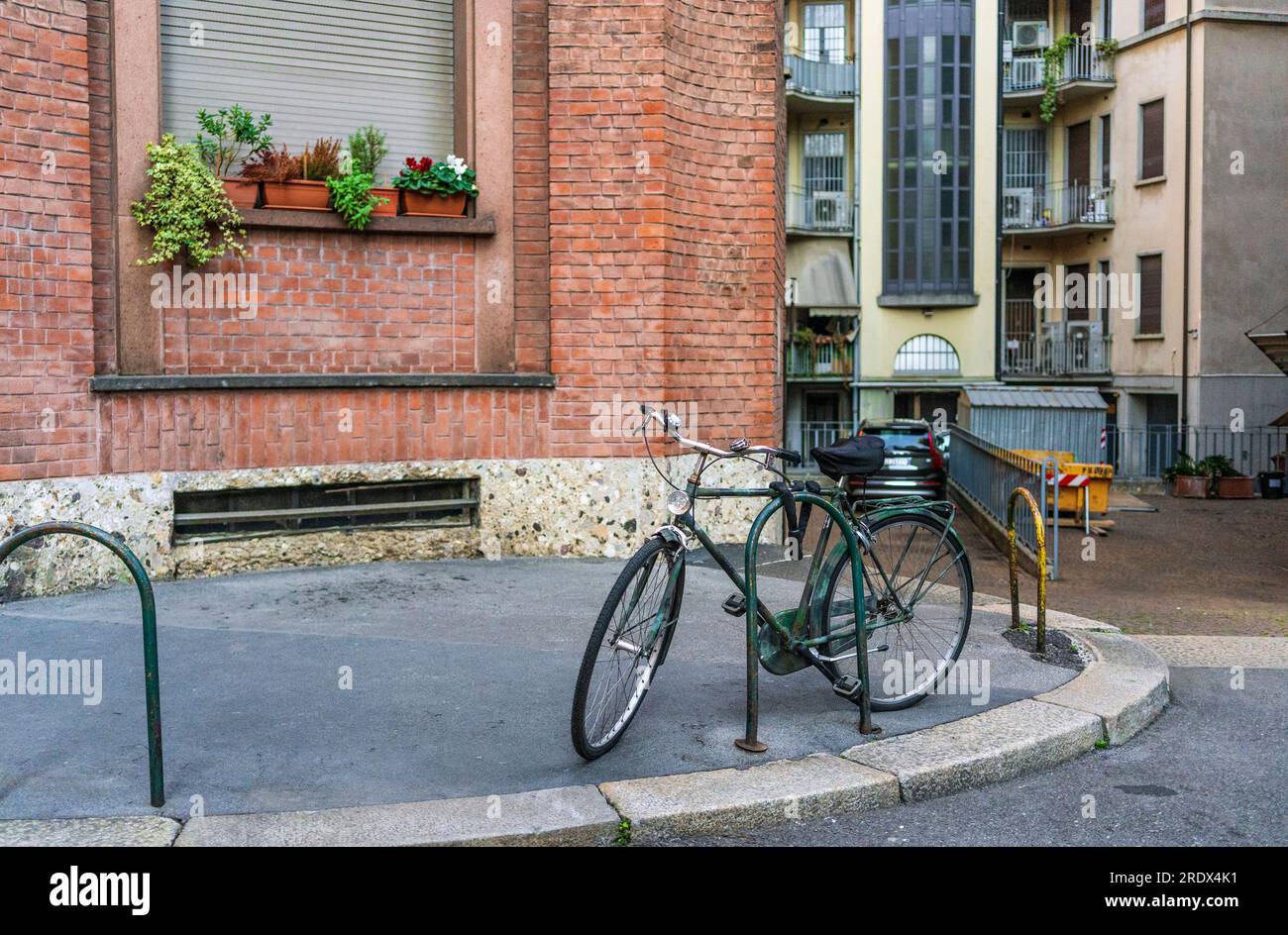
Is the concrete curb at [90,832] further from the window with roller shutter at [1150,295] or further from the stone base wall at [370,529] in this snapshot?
the window with roller shutter at [1150,295]

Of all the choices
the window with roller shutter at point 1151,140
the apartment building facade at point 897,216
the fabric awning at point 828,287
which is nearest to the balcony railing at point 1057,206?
the apartment building facade at point 897,216

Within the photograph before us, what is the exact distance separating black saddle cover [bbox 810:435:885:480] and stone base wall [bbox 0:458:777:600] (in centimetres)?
407

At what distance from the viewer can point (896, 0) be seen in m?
33.9

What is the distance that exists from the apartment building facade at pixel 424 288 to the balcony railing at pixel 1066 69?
2528cm

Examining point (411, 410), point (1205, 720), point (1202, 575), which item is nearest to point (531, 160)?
point (411, 410)

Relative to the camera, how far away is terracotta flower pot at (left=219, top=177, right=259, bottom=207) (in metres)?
8.95

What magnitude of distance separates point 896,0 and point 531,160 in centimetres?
2740

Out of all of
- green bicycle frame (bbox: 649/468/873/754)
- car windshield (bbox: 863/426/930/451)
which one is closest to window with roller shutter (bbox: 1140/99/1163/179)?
car windshield (bbox: 863/426/930/451)

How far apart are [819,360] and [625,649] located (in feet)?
99.3

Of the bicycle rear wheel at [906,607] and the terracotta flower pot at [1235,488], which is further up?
the bicycle rear wheel at [906,607]

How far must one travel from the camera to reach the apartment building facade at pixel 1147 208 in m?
28.8

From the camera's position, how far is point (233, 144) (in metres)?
9.19

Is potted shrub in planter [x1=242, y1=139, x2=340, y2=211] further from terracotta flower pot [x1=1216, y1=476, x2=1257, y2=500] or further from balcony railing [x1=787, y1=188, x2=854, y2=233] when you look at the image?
balcony railing [x1=787, y1=188, x2=854, y2=233]
